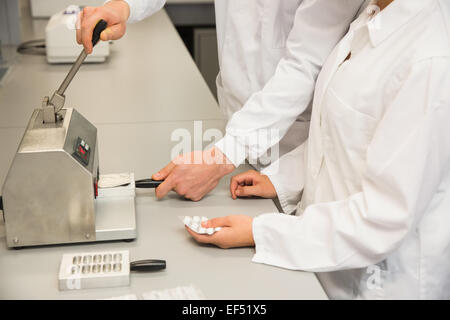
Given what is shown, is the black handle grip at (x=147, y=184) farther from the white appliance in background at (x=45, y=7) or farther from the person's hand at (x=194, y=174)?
the white appliance in background at (x=45, y=7)

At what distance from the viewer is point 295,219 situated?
1.08 m

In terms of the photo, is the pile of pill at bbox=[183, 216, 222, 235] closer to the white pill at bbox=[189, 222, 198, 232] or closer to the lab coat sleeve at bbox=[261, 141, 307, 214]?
the white pill at bbox=[189, 222, 198, 232]

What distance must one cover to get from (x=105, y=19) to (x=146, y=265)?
23.6 inches

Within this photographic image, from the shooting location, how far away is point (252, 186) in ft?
4.33

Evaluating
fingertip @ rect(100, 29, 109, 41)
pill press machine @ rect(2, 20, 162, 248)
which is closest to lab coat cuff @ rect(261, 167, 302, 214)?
pill press machine @ rect(2, 20, 162, 248)

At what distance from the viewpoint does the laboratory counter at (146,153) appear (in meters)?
0.98

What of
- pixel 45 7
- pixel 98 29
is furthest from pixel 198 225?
pixel 45 7

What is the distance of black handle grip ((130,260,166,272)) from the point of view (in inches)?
39.4

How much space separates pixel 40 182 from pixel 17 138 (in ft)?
2.17

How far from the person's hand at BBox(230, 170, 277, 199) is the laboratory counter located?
0.07 feet

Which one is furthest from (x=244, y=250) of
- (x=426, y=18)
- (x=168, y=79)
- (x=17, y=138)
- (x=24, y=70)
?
(x=24, y=70)
